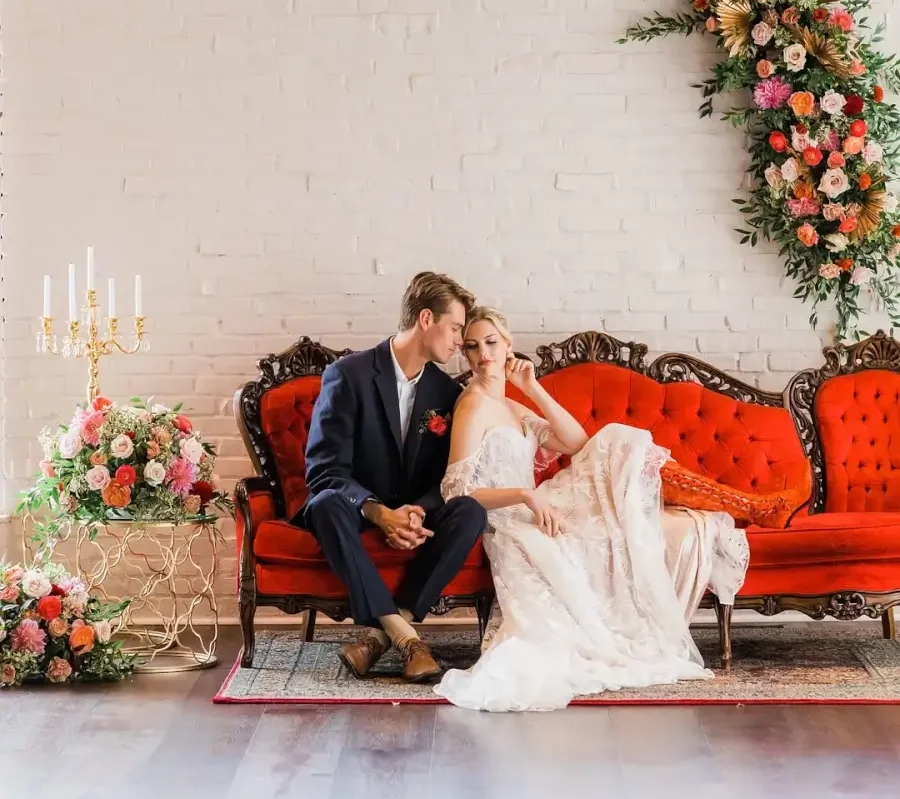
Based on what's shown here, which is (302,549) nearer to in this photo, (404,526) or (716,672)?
(404,526)

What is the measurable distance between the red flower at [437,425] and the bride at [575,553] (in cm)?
5

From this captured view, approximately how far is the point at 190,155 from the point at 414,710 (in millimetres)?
2458

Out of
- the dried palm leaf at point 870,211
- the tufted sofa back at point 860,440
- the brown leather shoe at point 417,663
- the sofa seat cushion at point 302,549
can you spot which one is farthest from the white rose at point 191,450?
the dried palm leaf at point 870,211

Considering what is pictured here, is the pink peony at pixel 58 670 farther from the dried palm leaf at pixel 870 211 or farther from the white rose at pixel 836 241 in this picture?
the dried palm leaf at pixel 870 211

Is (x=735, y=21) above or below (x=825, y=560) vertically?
above

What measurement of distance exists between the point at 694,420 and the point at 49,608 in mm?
2354

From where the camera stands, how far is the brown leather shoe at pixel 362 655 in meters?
Answer: 3.88

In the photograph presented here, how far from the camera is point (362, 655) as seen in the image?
3.89 metres

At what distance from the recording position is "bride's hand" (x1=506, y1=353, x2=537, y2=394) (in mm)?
4258

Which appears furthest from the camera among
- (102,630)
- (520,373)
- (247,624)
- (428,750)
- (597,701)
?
(520,373)

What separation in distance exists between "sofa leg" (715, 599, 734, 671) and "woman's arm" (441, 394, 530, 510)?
0.74 m

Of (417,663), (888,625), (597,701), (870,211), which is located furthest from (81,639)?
(870,211)

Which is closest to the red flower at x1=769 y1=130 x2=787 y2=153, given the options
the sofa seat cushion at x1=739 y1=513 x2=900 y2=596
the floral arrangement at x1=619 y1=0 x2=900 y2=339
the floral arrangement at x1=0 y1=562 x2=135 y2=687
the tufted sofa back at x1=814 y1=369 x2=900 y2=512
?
the floral arrangement at x1=619 y1=0 x2=900 y2=339

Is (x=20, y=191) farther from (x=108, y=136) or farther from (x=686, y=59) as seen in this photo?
(x=686, y=59)
